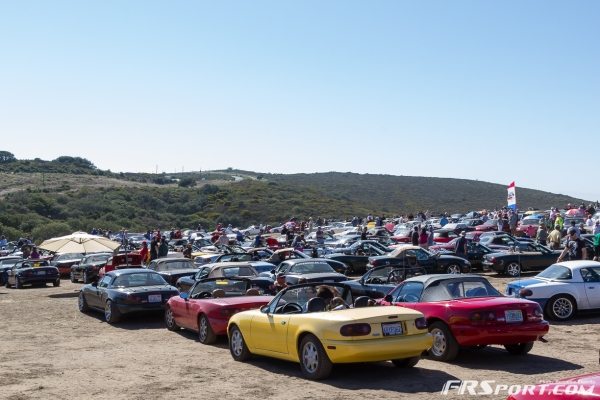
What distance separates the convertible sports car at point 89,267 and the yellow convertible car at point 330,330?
62.6 feet

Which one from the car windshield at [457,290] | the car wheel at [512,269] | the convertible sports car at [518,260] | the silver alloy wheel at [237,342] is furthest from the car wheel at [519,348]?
the car wheel at [512,269]

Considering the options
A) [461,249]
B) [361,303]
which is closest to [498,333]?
[361,303]

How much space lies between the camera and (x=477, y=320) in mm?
10734

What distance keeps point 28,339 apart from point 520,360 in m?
9.63

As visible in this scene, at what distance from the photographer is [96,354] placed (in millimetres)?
13172

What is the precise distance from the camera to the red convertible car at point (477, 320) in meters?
10.7

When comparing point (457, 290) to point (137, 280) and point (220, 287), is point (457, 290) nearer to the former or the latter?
point (220, 287)

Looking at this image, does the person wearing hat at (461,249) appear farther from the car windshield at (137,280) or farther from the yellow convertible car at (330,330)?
the yellow convertible car at (330,330)

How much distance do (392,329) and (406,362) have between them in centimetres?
89

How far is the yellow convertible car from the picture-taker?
31.5 ft

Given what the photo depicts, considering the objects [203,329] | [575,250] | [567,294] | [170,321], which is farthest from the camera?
[575,250]

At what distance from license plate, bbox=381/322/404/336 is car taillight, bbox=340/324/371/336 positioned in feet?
0.78

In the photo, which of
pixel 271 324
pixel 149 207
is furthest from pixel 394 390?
pixel 149 207

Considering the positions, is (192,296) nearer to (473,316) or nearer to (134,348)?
(134,348)
